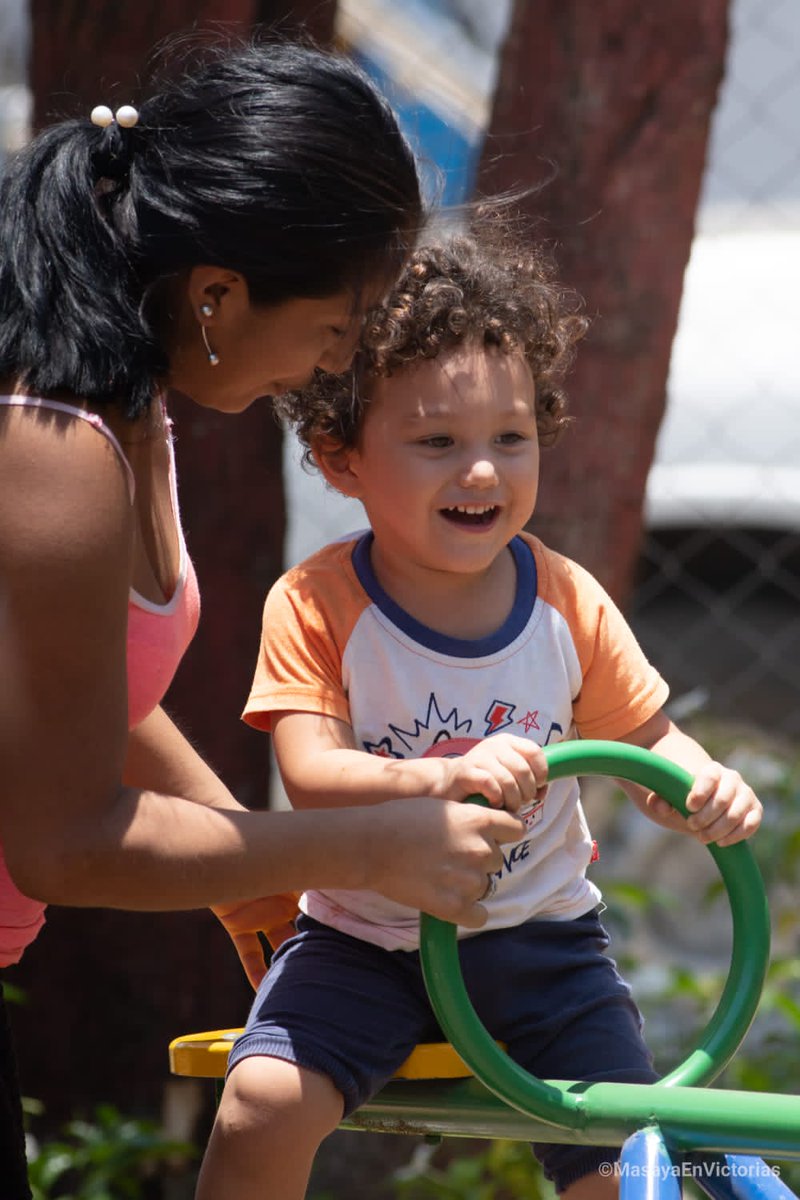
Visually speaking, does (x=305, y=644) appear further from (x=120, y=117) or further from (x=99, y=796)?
(x=120, y=117)

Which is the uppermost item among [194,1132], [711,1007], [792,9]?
A: [792,9]

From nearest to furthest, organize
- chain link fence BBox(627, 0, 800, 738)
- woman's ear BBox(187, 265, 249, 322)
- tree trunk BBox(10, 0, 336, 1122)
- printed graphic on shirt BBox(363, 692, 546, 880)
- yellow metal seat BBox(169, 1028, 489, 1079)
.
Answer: woman's ear BBox(187, 265, 249, 322), yellow metal seat BBox(169, 1028, 489, 1079), printed graphic on shirt BBox(363, 692, 546, 880), tree trunk BBox(10, 0, 336, 1122), chain link fence BBox(627, 0, 800, 738)

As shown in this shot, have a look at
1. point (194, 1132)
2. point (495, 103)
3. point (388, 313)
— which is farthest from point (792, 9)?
point (194, 1132)

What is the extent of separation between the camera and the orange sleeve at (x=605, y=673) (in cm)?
190

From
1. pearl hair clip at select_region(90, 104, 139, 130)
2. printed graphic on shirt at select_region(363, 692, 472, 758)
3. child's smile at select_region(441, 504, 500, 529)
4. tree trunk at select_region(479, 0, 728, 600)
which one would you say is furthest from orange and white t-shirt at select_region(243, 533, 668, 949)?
tree trunk at select_region(479, 0, 728, 600)

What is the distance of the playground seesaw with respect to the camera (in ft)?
4.76

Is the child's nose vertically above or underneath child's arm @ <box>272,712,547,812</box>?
above

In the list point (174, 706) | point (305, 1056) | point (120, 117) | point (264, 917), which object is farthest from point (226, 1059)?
point (174, 706)

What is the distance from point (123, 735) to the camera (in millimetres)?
1480

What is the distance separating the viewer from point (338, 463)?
6.36ft

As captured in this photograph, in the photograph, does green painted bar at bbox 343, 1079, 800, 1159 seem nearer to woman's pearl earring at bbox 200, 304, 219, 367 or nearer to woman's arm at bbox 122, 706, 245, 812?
woman's arm at bbox 122, 706, 245, 812

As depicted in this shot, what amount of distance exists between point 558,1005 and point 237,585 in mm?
1431

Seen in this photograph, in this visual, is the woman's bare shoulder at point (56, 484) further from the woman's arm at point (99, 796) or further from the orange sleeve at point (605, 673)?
the orange sleeve at point (605, 673)

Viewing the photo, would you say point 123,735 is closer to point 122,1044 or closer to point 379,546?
point 379,546
